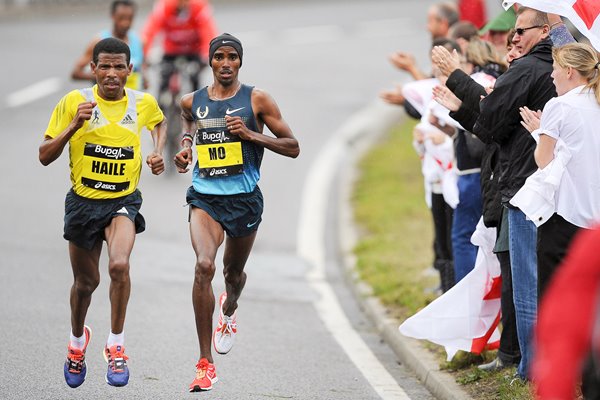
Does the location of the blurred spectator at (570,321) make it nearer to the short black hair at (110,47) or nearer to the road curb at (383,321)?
the road curb at (383,321)

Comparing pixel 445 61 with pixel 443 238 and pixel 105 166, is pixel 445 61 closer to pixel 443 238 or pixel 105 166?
pixel 105 166

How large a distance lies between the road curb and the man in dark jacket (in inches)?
29.5

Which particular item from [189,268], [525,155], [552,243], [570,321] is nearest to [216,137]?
[525,155]

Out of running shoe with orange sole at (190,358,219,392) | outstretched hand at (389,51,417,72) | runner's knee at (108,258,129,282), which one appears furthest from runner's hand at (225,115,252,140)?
outstretched hand at (389,51,417,72)

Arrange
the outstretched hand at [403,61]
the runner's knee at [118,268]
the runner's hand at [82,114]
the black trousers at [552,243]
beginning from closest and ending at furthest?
the black trousers at [552,243] < the runner's hand at [82,114] < the runner's knee at [118,268] < the outstretched hand at [403,61]

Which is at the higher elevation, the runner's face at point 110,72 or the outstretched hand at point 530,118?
the outstretched hand at point 530,118

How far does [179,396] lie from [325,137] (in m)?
13.0

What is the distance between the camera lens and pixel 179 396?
28.0 feet

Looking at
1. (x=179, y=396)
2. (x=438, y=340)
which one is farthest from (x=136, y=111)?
(x=438, y=340)

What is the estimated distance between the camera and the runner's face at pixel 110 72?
27.5ft

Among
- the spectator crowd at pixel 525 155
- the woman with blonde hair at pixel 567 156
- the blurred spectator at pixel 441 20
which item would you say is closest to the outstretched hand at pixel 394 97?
the spectator crowd at pixel 525 155

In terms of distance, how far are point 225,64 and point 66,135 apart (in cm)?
114

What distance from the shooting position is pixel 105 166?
8375 millimetres

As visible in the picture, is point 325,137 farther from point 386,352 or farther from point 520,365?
point 520,365
